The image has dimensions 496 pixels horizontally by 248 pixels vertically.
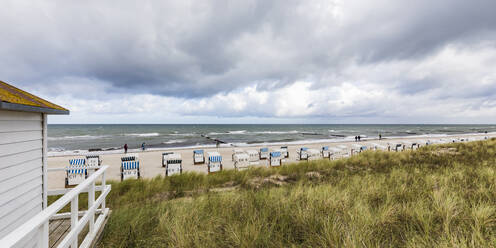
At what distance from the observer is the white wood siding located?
2.51m

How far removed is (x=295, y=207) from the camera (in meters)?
3.28

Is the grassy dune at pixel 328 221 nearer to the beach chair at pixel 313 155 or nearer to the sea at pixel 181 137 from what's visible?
the beach chair at pixel 313 155

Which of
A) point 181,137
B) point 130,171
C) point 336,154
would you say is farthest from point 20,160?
point 181,137

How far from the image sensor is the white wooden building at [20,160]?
98.2 inches

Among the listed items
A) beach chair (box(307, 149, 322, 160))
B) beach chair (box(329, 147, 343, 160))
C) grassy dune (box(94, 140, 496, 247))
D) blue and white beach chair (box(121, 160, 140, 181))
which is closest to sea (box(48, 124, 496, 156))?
beach chair (box(307, 149, 322, 160))

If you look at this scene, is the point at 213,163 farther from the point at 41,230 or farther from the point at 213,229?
the point at 41,230

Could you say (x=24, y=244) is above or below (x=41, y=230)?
below


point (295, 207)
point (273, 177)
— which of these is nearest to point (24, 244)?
point (295, 207)

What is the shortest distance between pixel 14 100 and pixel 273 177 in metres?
6.92

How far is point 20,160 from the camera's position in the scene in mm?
2758

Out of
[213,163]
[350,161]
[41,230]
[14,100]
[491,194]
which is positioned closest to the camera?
[41,230]

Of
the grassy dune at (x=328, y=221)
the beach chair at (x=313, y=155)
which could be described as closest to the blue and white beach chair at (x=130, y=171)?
the grassy dune at (x=328, y=221)

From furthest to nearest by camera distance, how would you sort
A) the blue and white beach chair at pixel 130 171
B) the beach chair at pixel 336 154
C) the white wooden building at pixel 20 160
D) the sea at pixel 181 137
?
the sea at pixel 181 137 < the beach chair at pixel 336 154 < the blue and white beach chair at pixel 130 171 < the white wooden building at pixel 20 160

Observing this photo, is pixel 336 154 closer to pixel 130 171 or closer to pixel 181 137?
pixel 130 171
